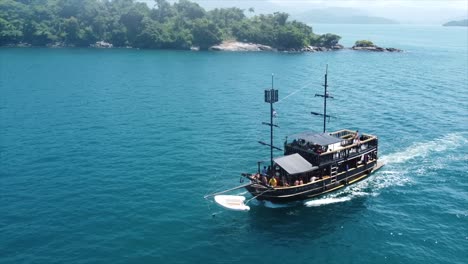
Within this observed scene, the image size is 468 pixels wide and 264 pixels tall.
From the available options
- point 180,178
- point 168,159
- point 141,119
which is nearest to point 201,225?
point 180,178

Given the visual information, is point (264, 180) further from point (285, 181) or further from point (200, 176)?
point (200, 176)

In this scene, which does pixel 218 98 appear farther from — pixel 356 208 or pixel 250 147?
pixel 356 208

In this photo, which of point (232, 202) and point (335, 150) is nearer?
point (232, 202)

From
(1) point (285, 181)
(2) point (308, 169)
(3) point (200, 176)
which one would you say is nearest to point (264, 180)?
(1) point (285, 181)

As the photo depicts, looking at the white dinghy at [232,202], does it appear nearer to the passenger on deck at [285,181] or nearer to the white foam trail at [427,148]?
the passenger on deck at [285,181]

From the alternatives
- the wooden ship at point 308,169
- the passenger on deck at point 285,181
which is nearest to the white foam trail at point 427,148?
the wooden ship at point 308,169

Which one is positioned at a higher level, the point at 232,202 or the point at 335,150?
the point at 335,150
